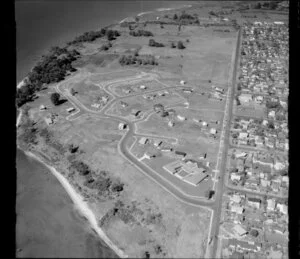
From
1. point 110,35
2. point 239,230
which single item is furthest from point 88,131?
point 110,35

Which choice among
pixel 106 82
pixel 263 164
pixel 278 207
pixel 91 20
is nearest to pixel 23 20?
pixel 91 20

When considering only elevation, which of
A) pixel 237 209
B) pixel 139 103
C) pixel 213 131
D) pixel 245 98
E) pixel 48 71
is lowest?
pixel 237 209

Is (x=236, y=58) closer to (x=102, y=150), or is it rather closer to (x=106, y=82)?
(x=106, y=82)

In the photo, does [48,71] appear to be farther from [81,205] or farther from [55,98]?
[81,205]

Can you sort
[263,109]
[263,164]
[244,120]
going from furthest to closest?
1. [263,109]
2. [244,120]
3. [263,164]

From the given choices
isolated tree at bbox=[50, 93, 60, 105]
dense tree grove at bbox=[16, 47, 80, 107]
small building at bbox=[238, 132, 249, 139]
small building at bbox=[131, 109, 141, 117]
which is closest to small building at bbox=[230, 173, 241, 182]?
small building at bbox=[238, 132, 249, 139]
